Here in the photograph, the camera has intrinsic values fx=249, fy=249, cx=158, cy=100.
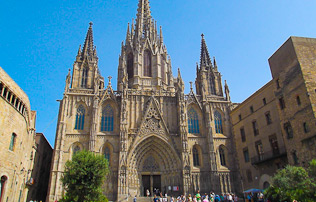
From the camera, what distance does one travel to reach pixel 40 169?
1318 inches

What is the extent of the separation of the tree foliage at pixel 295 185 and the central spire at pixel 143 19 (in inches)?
1294

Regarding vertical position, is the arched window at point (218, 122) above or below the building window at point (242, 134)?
above

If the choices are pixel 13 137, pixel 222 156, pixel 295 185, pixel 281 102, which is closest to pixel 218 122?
pixel 222 156

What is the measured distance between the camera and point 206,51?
42.7 meters

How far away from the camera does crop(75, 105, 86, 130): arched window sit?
33000mm

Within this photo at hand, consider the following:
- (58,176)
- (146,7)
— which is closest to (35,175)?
(58,176)

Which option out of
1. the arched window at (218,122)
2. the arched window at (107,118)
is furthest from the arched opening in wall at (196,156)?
the arched window at (107,118)

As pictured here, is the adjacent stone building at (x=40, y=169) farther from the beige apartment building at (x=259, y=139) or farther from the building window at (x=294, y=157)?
the building window at (x=294, y=157)

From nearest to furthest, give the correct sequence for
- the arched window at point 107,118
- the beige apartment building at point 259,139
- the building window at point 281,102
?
the building window at point 281,102 → the beige apartment building at point 259,139 → the arched window at point 107,118

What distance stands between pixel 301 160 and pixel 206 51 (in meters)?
25.9

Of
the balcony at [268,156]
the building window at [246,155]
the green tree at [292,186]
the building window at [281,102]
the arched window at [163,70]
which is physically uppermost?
the arched window at [163,70]

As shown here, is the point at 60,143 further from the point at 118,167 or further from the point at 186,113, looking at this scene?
the point at 186,113

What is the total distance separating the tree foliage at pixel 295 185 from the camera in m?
15.7

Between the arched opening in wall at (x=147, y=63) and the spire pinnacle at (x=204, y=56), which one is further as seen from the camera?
the spire pinnacle at (x=204, y=56)
